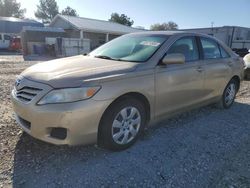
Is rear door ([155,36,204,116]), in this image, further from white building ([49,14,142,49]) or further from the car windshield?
white building ([49,14,142,49])

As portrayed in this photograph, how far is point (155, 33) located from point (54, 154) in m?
2.57

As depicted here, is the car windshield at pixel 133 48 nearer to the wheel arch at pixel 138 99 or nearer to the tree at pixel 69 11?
the wheel arch at pixel 138 99

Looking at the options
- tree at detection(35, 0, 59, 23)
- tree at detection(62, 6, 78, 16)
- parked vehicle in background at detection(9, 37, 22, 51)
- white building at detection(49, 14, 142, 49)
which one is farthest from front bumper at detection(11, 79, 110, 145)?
tree at detection(62, 6, 78, 16)

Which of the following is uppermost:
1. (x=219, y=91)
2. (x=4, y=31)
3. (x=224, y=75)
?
(x=4, y=31)

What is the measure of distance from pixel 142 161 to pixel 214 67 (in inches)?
101

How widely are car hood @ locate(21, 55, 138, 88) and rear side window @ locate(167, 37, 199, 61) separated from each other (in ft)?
3.00

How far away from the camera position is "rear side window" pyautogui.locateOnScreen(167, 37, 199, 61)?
13.3 feet

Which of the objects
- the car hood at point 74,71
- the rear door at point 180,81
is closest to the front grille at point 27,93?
the car hood at point 74,71

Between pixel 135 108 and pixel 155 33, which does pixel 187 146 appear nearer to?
pixel 135 108

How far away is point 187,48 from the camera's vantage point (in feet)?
14.2

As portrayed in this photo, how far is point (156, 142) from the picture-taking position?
375cm

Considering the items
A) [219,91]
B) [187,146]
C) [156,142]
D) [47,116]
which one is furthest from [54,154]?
[219,91]

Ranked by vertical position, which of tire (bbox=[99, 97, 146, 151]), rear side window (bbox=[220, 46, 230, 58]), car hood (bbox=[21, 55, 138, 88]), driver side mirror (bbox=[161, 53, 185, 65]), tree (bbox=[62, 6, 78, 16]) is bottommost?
tire (bbox=[99, 97, 146, 151])

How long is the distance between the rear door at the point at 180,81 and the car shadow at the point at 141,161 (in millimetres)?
516
